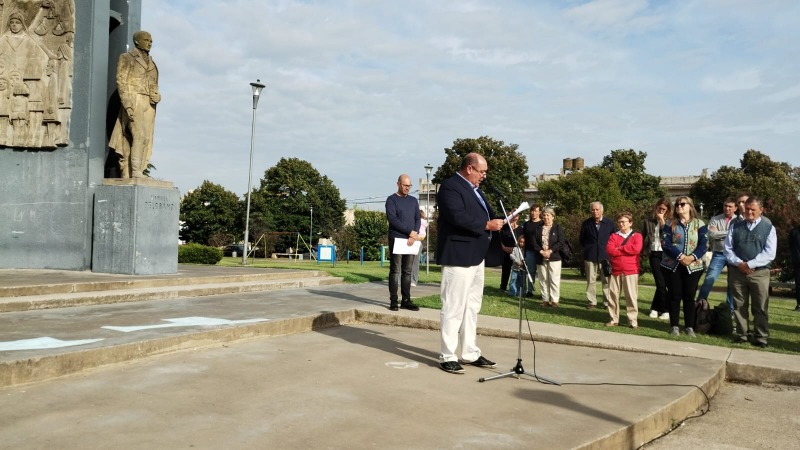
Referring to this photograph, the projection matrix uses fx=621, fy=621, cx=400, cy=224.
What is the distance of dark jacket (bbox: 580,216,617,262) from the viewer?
11474mm

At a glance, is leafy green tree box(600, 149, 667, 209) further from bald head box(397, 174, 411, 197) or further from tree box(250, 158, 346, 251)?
bald head box(397, 174, 411, 197)

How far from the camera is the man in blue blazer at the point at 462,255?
18.9 ft

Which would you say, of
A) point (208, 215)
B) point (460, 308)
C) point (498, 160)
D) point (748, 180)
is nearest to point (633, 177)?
point (748, 180)

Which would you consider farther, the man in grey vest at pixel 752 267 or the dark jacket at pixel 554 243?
the dark jacket at pixel 554 243

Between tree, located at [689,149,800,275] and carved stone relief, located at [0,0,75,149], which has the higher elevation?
tree, located at [689,149,800,275]

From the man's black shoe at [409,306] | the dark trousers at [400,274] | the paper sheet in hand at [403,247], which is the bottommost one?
the man's black shoe at [409,306]

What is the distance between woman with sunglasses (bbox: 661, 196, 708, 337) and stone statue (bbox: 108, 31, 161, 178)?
9422 mm

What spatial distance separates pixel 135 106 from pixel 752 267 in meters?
10.7

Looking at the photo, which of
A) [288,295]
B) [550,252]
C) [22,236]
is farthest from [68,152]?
[550,252]

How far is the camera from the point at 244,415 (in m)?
4.03

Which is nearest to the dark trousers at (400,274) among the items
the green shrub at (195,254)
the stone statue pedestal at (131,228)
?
the stone statue pedestal at (131,228)

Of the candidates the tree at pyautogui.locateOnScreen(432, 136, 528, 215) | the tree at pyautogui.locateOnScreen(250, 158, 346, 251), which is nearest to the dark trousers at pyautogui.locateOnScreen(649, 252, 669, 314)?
the tree at pyautogui.locateOnScreen(432, 136, 528, 215)

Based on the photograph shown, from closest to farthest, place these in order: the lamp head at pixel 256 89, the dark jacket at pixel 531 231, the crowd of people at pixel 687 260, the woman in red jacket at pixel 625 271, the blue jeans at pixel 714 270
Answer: the crowd of people at pixel 687 260
the woman in red jacket at pixel 625 271
the blue jeans at pixel 714 270
the dark jacket at pixel 531 231
the lamp head at pixel 256 89

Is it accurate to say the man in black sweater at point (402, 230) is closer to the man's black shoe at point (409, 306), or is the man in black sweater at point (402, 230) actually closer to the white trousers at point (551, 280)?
the man's black shoe at point (409, 306)
